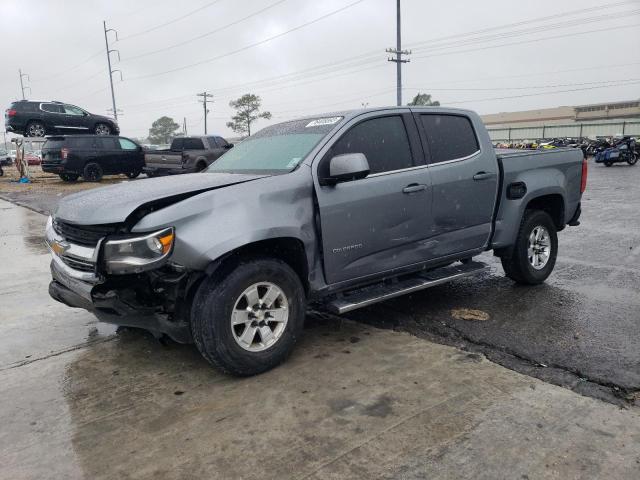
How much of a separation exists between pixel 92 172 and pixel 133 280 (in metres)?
17.4

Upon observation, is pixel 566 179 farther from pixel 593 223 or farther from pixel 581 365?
pixel 593 223

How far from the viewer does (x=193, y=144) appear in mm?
18062

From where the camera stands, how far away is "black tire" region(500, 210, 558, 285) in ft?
17.3

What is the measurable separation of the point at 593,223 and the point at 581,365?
21.0ft

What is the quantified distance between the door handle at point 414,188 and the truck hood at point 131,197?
122 cm

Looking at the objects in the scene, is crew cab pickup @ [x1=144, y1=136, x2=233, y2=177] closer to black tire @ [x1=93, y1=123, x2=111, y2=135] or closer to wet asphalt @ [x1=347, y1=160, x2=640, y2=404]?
black tire @ [x1=93, y1=123, x2=111, y2=135]

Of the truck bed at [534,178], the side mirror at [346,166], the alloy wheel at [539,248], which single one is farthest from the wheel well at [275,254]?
the alloy wheel at [539,248]

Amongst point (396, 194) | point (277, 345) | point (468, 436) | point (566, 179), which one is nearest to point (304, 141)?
point (396, 194)

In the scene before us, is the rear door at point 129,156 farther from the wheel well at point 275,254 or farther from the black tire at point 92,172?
the wheel well at point 275,254

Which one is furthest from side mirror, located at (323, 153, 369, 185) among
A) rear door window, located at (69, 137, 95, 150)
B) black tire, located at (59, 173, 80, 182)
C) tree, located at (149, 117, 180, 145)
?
tree, located at (149, 117, 180, 145)

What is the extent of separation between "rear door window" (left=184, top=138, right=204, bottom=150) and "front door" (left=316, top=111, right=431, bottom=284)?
1451 cm

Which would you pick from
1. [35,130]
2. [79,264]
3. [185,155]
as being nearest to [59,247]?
[79,264]

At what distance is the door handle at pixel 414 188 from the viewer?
419 cm

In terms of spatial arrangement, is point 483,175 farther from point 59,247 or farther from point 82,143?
point 82,143
